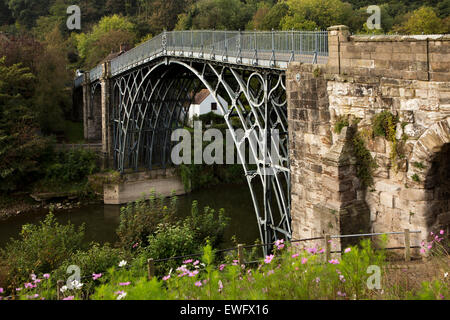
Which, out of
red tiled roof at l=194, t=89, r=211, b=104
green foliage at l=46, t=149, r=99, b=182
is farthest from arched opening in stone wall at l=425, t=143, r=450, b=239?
red tiled roof at l=194, t=89, r=211, b=104

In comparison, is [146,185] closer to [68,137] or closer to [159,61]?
[159,61]

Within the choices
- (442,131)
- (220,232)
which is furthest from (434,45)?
(220,232)

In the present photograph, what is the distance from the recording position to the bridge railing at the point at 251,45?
14.0 meters

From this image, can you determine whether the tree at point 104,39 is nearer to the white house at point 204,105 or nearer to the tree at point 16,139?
the white house at point 204,105

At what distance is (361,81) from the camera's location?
1080 centimetres

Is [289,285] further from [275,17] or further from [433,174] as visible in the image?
[275,17]

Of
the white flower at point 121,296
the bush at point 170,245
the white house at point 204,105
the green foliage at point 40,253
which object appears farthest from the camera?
the white house at point 204,105

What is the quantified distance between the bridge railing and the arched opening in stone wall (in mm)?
4233

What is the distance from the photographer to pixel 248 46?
17547mm

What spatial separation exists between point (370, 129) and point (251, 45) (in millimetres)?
7561

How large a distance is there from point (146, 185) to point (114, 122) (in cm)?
558

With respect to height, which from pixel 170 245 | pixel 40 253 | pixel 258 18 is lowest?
pixel 40 253

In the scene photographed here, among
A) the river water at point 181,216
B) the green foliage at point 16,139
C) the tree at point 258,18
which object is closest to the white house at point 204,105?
the river water at point 181,216

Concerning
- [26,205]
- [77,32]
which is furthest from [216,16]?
[26,205]
